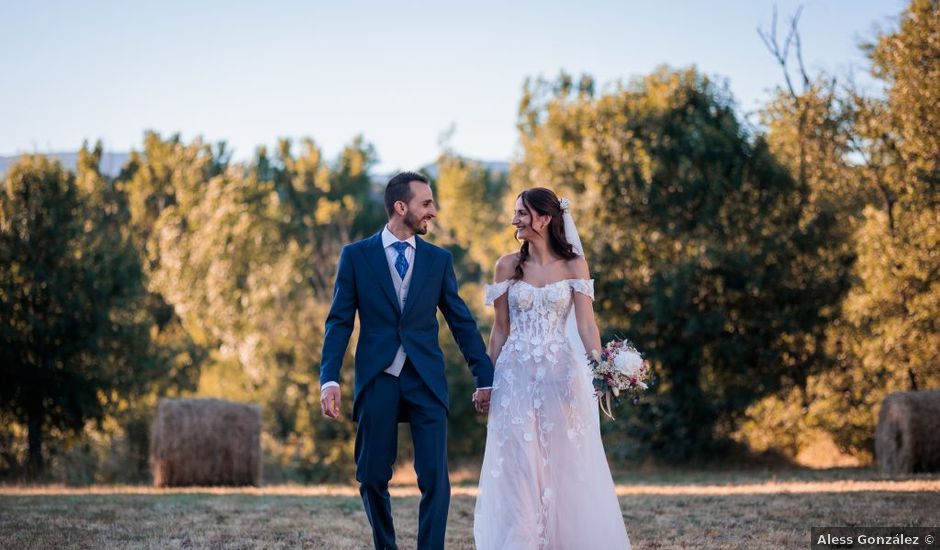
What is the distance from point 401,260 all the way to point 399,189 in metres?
0.43

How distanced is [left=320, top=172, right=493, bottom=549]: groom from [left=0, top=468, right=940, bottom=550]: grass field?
219 centimetres

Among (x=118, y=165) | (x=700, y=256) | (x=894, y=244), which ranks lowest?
(x=700, y=256)

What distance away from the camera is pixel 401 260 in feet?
20.9

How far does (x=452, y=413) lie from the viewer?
2828 centimetres

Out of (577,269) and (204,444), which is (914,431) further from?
(204,444)

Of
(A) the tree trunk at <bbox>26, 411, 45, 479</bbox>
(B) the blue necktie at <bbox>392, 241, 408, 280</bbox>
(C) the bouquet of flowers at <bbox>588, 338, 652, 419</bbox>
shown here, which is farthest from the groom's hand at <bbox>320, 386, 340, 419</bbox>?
(A) the tree trunk at <bbox>26, 411, 45, 479</bbox>

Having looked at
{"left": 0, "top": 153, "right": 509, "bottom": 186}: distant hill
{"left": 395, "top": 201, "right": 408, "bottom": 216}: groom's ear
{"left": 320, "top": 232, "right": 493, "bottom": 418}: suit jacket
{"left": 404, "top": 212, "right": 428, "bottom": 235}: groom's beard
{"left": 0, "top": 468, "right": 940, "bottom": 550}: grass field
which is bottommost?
{"left": 0, "top": 468, "right": 940, "bottom": 550}: grass field

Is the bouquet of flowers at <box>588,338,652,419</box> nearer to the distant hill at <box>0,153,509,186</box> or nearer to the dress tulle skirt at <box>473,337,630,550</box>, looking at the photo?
the dress tulle skirt at <box>473,337,630,550</box>

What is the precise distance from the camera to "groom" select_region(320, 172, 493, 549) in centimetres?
609

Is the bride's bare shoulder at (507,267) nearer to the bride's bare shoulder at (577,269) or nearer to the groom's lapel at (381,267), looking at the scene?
the bride's bare shoulder at (577,269)

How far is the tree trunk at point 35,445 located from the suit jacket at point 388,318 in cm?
1576

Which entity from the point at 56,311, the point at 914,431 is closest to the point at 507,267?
the point at 914,431

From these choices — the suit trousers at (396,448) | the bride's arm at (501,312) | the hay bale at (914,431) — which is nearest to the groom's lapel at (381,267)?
the suit trousers at (396,448)

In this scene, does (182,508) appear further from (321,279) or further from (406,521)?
(321,279)
